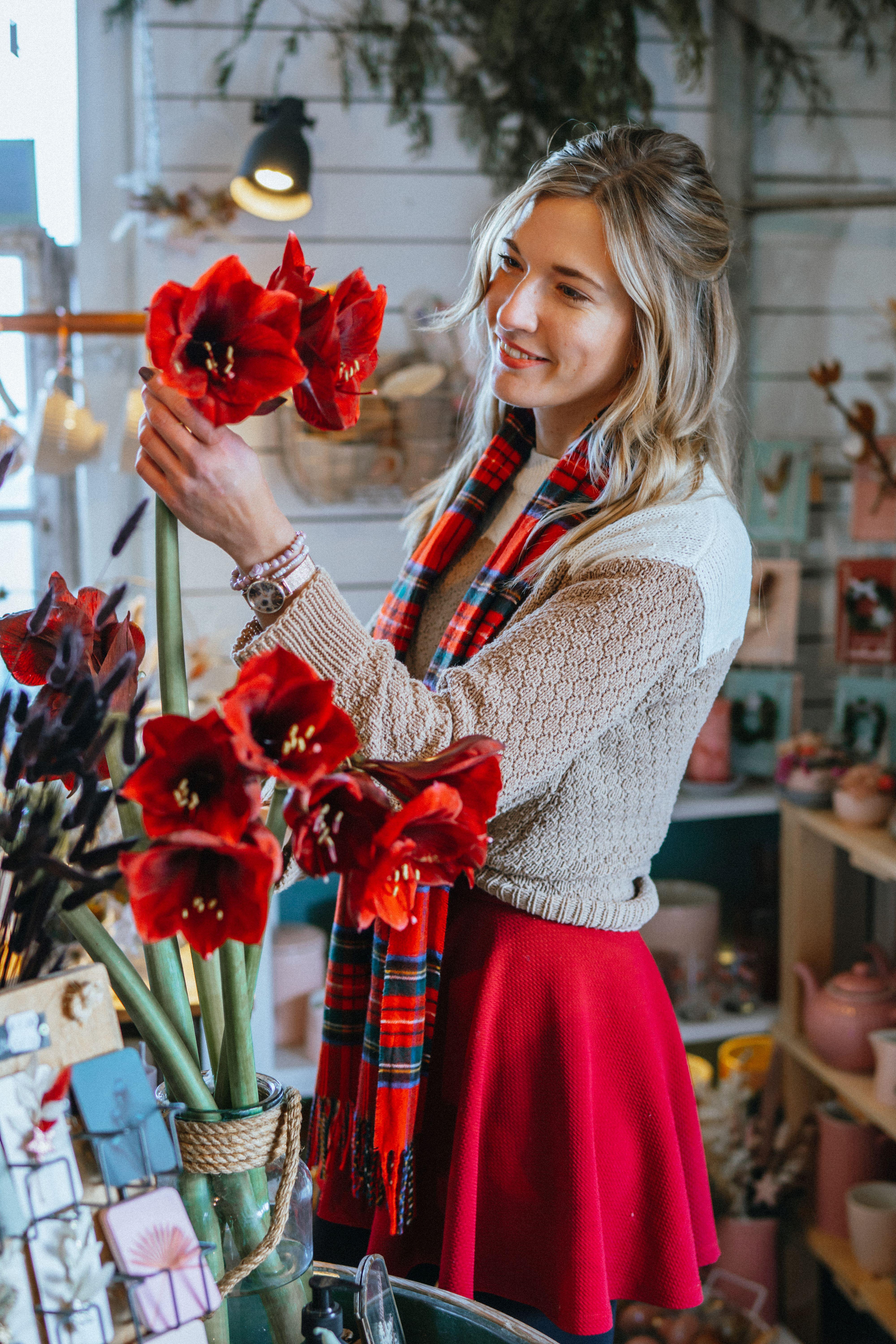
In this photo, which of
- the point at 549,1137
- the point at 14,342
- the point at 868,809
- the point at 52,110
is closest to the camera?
the point at 549,1137

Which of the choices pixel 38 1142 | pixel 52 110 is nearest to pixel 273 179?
pixel 52 110

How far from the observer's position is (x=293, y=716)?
484 mm

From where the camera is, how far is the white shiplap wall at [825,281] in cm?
241

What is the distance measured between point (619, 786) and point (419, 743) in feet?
1.04

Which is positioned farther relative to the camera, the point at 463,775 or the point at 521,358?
the point at 521,358

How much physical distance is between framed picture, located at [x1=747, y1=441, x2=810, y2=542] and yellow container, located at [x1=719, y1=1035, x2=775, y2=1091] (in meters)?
1.05

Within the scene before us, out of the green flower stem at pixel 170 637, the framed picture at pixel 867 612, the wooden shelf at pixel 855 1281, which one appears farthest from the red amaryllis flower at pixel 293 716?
the framed picture at pixel 867 612

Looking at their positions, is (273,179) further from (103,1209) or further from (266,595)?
(103,1209)

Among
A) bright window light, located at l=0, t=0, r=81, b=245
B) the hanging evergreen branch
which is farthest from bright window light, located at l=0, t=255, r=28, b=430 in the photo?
the hanging evergreen branch

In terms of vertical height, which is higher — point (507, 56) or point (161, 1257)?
point (507, 56)

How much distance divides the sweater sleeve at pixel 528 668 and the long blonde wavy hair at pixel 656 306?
0.11m

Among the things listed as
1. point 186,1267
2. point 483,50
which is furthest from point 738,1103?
point 483,50

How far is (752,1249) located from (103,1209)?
1967 mm

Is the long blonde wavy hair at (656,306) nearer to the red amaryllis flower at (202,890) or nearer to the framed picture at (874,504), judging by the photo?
the red amaryllis flower at (202,890)
